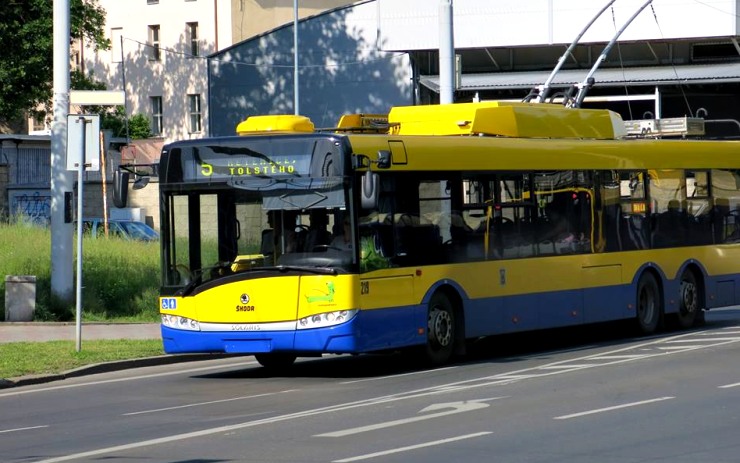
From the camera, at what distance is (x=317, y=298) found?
16.1 meters

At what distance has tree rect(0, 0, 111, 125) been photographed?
130ft

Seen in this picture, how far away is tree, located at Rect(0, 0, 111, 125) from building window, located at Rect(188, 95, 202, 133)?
2069 centimetres

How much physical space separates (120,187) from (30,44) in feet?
86.4

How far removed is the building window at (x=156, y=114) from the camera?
74.8 meters

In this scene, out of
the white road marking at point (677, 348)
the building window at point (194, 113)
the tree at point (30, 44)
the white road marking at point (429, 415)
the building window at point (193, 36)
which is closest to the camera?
the white road marking at point (429, 415)

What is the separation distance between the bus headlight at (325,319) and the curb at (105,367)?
343 cm

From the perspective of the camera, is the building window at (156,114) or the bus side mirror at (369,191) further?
the building window at (156,114)

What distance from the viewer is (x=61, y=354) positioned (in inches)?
757

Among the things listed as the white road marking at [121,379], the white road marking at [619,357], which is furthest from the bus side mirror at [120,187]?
the white road marking at [619,357]

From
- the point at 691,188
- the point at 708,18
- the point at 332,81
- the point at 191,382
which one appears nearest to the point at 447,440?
the point at 191,382

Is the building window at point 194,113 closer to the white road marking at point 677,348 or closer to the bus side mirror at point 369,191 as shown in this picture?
the white road marking at point 677,348

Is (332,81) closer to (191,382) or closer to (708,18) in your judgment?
(708,18)

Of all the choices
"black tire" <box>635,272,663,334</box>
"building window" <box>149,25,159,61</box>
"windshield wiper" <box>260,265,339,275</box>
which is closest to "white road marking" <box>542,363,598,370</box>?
"windshield wiper" <box>260,265,339,275</box>

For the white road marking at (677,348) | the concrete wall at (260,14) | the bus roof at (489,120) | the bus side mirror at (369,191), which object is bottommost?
the white road marking at (677,348)
